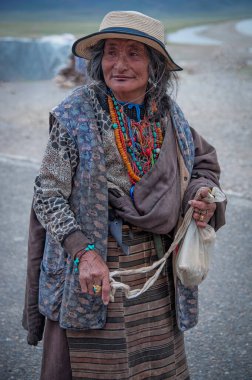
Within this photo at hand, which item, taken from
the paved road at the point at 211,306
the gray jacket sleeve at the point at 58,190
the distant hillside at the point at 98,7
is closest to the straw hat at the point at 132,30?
the gray jacket sleeve at the point at 58,190

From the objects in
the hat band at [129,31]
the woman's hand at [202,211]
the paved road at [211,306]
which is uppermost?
the hat band at [129,31]

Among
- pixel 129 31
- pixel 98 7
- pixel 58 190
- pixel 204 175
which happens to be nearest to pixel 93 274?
pixel 58 190

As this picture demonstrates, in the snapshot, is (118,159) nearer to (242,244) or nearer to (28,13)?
(242,244)

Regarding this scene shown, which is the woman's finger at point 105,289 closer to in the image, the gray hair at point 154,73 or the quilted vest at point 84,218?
the quilted vest at point 84,218

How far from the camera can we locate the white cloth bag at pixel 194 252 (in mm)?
2303

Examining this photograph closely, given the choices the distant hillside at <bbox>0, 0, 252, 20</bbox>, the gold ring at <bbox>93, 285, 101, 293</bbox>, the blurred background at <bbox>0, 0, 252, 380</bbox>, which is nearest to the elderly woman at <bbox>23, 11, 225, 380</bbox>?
the gold ring at <bbox>93, 285, 101, 293</bbox>

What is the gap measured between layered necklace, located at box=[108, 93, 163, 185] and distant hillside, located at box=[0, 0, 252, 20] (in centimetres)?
1182

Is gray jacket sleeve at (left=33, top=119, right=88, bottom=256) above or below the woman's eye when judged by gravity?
below

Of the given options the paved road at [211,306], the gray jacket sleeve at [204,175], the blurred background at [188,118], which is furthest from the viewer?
the blurred background at [188,118]

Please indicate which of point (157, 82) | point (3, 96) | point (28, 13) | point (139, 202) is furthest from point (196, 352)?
point (28, 13)

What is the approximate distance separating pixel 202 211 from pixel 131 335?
0.57 m

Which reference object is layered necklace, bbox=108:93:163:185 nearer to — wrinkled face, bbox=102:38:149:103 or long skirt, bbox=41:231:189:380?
wrinkled face, bbox=102:38:149:103

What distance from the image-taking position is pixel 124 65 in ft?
7.47

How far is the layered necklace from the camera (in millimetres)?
2322
